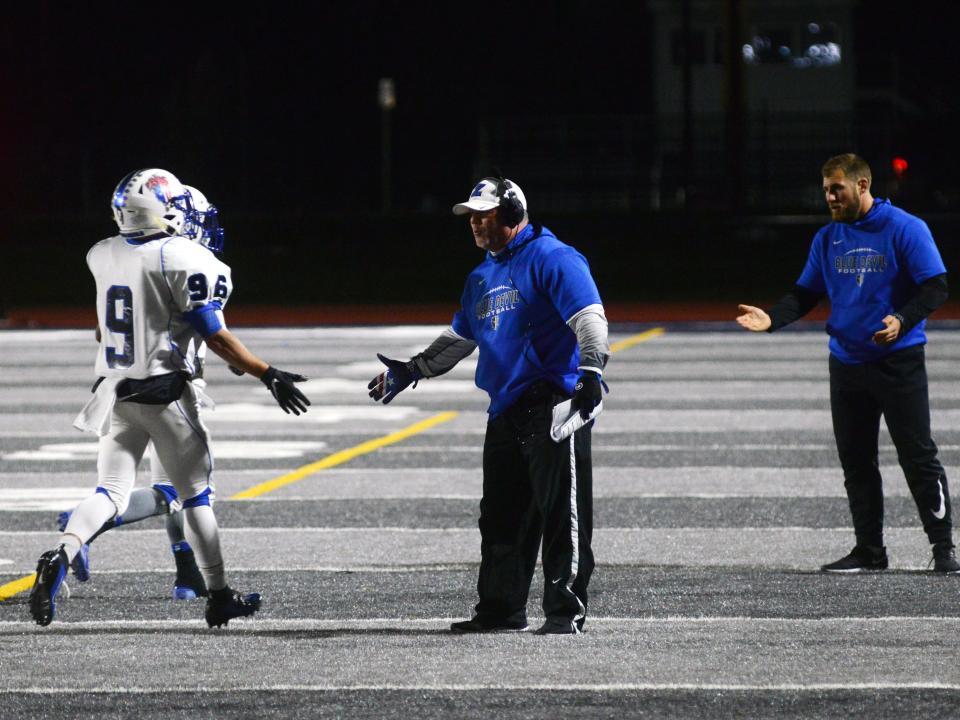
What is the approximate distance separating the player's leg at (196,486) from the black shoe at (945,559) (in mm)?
2975

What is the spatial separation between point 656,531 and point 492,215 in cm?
307

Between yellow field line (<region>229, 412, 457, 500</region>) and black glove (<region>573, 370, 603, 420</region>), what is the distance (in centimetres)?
453

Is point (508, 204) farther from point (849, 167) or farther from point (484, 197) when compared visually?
Result: point (849, 167)

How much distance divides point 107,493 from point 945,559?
352 centimetres

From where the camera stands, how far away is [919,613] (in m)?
6.93

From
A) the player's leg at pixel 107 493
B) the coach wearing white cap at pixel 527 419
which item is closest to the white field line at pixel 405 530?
the player's leg at pixel 107 493

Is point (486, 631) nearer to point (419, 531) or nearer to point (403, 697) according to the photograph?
point (403, 697)

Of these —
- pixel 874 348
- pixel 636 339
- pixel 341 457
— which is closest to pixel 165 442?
pixel 874 348

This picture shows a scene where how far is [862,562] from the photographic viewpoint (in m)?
8.05

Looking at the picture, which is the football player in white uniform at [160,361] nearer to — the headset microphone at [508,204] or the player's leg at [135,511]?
the player's leg at [135,511]

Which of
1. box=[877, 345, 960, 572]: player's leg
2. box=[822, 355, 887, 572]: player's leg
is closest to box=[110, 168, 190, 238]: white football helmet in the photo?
box=[822, 355, 887, 572]: player's leg

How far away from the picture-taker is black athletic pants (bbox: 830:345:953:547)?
314 inches

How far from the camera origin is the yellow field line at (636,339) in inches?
848

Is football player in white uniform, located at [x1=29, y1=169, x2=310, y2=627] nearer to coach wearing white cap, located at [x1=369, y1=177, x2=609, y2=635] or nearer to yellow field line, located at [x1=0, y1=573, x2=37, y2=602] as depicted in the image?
coach wearing white cap, located at [x1=369, y1=177, x2=609, y2=635]
